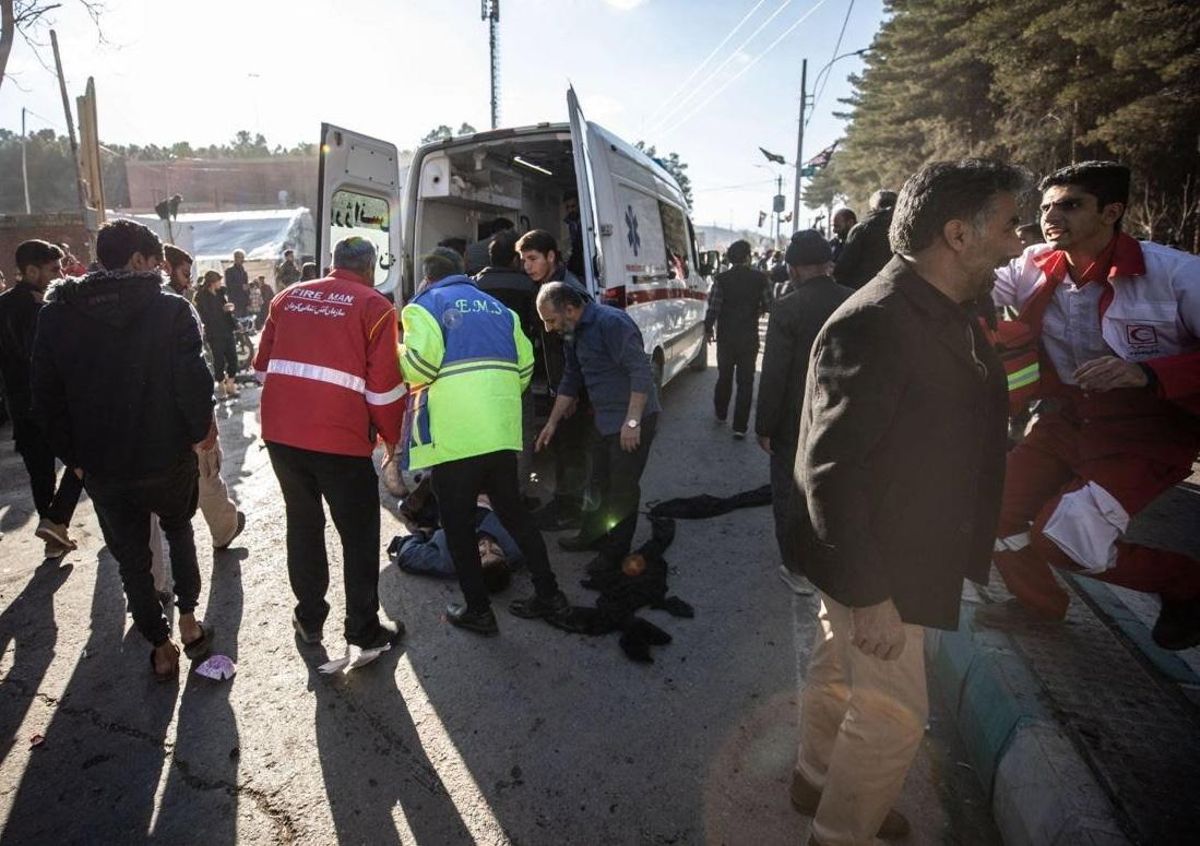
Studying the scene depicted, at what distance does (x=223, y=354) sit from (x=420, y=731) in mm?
8076

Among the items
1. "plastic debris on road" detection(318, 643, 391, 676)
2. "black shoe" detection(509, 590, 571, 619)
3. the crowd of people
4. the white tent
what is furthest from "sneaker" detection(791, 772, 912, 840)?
the white tent

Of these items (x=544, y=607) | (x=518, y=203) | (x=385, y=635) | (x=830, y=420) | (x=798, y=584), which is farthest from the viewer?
(x=518, y=203)

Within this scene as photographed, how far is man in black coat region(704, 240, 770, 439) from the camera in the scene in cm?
654

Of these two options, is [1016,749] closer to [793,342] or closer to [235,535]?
[793,342]

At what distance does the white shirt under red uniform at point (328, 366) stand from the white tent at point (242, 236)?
20386 millimetres

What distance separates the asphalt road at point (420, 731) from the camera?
2150mm

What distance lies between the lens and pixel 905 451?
157 centimetres

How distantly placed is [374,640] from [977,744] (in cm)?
248

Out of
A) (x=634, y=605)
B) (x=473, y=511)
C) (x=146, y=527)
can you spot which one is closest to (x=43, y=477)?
(x=146, y=527)

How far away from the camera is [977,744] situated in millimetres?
2299

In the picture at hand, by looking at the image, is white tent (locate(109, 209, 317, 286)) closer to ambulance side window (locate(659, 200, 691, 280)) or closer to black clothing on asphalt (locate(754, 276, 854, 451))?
ambulance side window (locate(659, 200, 691, 280))

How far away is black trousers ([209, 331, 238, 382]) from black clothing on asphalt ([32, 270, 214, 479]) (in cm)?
668

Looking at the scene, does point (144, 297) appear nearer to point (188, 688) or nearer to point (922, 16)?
point (188, 688)

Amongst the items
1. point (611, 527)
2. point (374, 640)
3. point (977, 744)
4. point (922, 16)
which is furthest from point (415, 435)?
point (922, 16)
